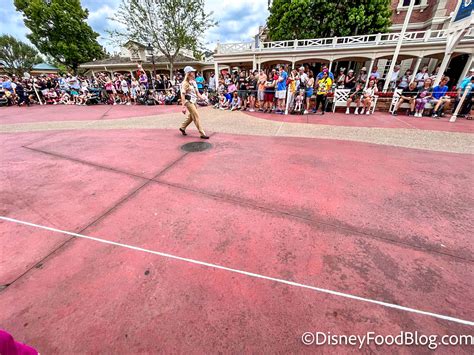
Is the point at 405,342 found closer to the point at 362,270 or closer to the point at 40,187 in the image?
the point at 362,270

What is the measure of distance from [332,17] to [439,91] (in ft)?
40.4

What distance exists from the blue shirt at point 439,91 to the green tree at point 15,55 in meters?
71.3

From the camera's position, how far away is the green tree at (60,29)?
28.1 metres

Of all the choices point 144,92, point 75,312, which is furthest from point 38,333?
point 144,92

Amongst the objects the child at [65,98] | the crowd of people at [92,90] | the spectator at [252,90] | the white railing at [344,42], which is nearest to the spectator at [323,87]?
the spectator at [252,90]

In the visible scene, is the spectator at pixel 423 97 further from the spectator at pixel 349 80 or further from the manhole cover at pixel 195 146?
the manhole cover at pixel 195 146

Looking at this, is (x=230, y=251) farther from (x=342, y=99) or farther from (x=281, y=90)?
(x=342, y=99)

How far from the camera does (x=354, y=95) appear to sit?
10508 mm

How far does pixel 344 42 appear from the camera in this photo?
1652 cm

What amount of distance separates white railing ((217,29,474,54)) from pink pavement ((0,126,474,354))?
15.2 metres

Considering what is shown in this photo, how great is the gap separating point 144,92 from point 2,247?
13.9 m

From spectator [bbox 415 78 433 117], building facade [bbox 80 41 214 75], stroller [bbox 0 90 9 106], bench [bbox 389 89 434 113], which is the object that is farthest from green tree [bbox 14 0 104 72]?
spectator [bbox 415 78 433 117]

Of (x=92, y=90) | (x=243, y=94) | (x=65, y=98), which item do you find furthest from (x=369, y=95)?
(x=65, y=98)

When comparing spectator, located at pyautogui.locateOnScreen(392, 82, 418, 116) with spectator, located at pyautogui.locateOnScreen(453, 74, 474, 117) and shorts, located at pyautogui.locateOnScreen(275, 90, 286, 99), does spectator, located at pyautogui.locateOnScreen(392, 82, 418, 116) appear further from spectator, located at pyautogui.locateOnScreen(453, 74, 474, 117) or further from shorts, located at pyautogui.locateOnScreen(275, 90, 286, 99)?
shorts, located at pyautogui.locateOnScreen(275, 90, 286, 99)
